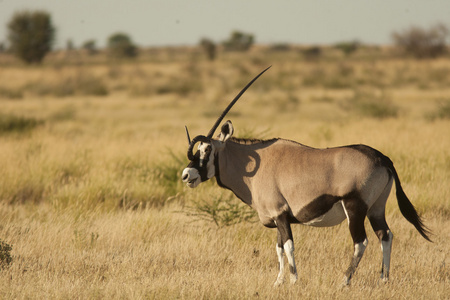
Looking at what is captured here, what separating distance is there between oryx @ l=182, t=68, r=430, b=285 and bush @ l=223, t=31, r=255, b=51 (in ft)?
310

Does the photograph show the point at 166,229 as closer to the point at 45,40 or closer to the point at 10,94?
the point at 10,94

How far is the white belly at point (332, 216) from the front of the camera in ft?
16.0

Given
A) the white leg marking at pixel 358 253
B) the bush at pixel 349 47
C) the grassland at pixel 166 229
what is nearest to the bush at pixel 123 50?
the bush at pixel 349 47

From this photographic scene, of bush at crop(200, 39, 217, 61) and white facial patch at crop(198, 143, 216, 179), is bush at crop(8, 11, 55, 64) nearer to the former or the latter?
bush at crop(200, 39, 217, 61)

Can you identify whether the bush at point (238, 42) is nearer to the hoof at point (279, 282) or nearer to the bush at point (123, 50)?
the bush at point (123, 50)

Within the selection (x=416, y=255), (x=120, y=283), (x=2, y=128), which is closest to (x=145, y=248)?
(x=120, y=283)

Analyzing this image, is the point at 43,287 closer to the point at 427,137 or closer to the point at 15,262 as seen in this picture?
the point at 15,262

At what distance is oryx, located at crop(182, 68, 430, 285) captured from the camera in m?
4.82

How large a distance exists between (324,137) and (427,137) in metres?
2.18

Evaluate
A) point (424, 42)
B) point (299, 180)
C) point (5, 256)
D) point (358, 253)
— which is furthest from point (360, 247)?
point (424, 42)

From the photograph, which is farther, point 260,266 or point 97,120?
point 97,120

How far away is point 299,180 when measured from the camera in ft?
16.2

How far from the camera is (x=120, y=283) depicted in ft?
17.3

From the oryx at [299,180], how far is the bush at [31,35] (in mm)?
60320
